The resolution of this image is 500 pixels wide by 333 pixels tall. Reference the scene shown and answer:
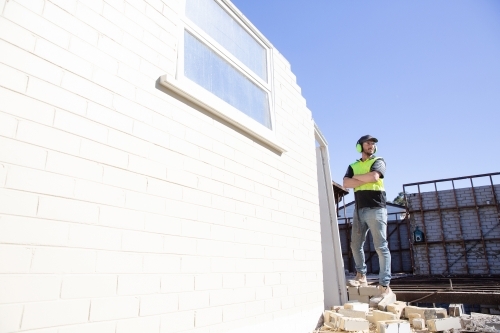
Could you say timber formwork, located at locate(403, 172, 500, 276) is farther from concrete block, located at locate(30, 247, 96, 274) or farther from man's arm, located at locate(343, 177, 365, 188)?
concrete block, located at locate(30, 247, 96, 274)

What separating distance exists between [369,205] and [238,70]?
2.52 metres

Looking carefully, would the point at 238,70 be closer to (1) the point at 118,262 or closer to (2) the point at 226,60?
(2) the point at 226,60

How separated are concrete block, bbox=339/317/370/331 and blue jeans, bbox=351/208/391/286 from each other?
1.02 metres

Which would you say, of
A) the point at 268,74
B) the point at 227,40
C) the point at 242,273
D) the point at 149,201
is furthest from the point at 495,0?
the point at 149,201

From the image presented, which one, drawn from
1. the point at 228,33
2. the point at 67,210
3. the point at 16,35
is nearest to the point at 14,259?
the point at 67,210

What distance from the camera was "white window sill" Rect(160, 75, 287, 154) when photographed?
264 centimetres

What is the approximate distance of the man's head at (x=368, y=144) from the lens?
487cm

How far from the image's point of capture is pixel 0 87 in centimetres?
167

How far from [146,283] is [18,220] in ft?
2.73

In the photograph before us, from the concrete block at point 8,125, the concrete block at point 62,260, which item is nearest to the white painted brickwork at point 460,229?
the concrete block at point 62,260

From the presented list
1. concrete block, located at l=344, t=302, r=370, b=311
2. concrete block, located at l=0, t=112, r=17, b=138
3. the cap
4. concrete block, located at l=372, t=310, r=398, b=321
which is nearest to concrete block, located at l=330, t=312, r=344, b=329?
concrete block, located at l=344, t=302, r=370, b=311

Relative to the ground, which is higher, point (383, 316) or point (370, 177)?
point (370, 177)

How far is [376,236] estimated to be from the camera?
4.47 m

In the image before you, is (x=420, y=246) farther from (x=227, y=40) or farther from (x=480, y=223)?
(x=227, y=40)
